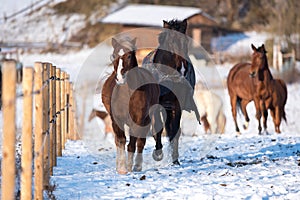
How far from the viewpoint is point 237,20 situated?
55.7m

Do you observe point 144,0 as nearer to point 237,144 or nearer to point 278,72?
point 278,72

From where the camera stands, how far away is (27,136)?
494 cm

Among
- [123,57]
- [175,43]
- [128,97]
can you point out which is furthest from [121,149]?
[175,43]

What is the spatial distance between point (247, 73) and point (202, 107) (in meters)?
2.33

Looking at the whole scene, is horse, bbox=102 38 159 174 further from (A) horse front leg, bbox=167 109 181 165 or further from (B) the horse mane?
(A) horse front leg, bbox=167 109 181 165

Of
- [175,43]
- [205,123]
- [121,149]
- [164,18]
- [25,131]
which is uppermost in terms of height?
[164,18]

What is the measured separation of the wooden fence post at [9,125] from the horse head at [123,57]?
114 inches

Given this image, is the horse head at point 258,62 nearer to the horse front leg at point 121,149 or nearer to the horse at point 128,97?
the horse at point 128,97

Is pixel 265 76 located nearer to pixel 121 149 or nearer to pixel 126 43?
pixel 121 149

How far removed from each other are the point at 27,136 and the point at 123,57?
245 centimetres

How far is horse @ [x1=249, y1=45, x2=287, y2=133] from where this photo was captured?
14594mm

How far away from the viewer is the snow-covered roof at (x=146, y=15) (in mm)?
45031

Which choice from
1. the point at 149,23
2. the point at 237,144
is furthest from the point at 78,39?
the point at 237,144

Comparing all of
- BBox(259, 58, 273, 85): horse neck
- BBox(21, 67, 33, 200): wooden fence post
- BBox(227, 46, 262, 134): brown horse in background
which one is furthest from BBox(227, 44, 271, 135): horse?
BBox(21, 67, 33, 200): wooden fence post
